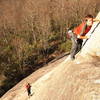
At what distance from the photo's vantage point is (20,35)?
215 ft

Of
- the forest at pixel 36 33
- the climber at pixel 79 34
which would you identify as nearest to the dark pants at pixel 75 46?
the climber at pixel 79 34

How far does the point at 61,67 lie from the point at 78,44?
2.43 metres

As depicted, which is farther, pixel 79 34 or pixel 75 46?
pixel 79 34

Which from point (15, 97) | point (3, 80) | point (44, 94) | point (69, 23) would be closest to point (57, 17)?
point (69, 23)

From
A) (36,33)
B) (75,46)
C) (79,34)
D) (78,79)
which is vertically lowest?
(36,33)

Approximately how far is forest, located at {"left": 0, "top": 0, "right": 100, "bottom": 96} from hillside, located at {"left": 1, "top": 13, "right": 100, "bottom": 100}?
30.5 meters

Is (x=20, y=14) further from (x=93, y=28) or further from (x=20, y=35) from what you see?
(x=93, y=28)

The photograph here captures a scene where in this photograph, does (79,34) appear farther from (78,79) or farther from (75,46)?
(78,79)

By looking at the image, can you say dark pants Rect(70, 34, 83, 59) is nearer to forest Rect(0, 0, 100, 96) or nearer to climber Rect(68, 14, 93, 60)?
climber Rect(68, 14, 93, 60)

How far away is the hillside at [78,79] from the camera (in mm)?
15078

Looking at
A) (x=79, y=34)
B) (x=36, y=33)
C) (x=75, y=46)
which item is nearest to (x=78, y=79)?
(x=75, y=46)

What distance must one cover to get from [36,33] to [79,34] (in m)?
48.5

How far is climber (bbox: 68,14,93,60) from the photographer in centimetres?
1830

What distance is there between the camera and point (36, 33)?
67062 millimetres
